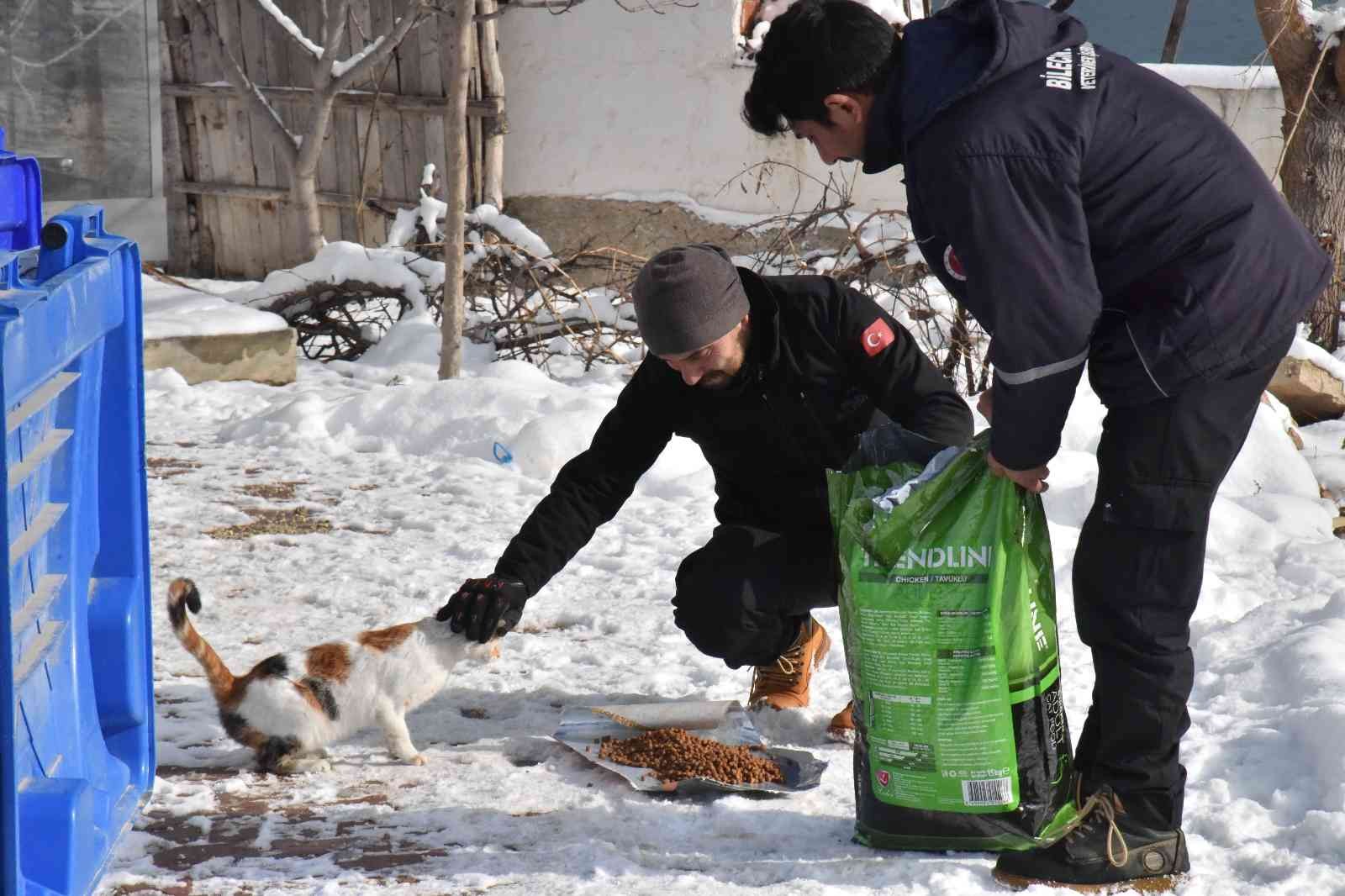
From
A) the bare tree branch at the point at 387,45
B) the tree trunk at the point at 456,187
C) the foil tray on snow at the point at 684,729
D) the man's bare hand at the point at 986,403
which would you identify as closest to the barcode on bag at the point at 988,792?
the foil tray on snow at the point at 684,729

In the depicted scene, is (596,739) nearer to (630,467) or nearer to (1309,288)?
(630,467)

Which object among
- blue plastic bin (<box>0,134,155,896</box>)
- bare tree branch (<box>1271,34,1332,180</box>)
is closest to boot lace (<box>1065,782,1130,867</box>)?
blue plastic bin (<box>0,134,155,896</box>)

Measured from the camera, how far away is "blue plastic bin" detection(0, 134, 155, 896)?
6.79ft

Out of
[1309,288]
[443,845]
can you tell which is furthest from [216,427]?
[1309,288]

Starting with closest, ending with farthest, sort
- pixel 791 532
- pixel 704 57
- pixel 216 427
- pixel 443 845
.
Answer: pixel 443 845 → pixel 791 532 → pixel 216 427 → pixel 704 57

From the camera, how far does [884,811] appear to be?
8.88 feet

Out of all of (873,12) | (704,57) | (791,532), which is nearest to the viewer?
(873,12)

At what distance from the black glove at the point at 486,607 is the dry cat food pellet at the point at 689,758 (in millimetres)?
388

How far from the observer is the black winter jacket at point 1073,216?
2.25 metres

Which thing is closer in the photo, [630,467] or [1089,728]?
[1089,728]

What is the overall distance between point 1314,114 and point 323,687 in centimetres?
706

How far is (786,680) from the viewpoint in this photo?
Result: 3.57m

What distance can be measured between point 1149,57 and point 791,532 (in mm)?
14377

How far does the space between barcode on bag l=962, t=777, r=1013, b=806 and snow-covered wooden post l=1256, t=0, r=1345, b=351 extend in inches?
246
